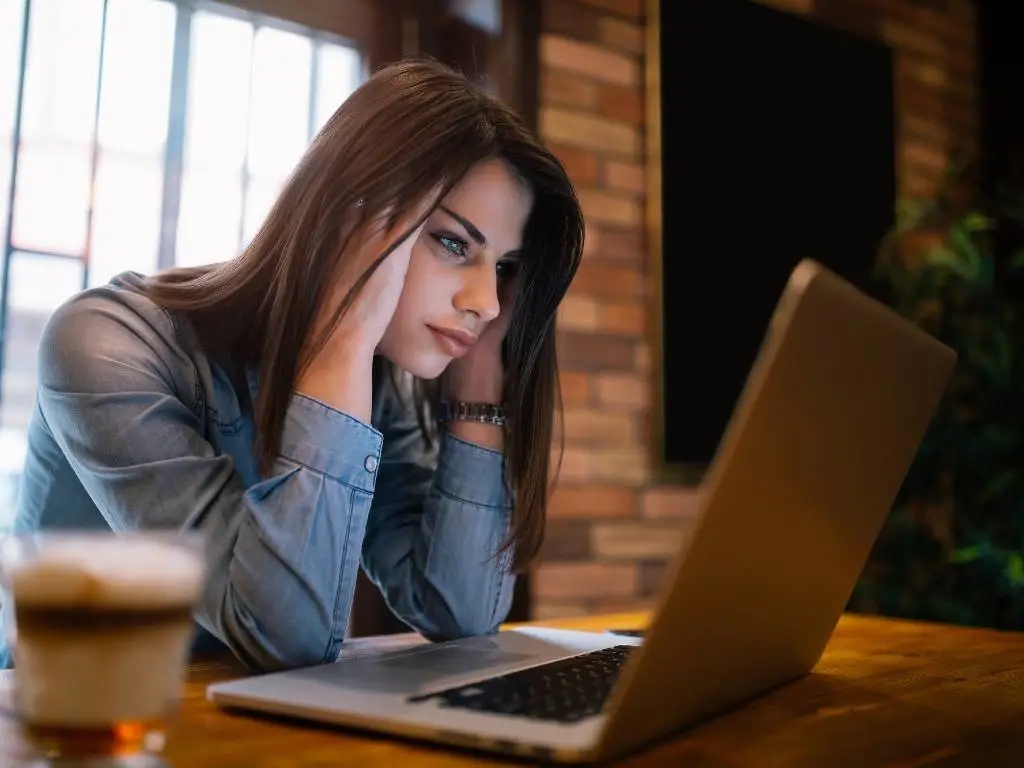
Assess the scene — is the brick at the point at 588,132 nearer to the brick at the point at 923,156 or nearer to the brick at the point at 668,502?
the brick at the point at 668,502

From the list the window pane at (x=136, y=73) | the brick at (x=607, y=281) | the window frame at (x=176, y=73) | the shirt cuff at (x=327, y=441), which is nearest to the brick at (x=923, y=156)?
the brick at (x=607, y=281)

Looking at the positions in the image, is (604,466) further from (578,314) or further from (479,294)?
(479,294)

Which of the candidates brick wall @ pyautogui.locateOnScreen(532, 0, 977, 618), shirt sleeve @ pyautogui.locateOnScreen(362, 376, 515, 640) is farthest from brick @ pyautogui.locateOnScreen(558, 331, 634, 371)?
shirt sleeve @ pyautogui.locateOnScreen(362, 376, 515, 640)

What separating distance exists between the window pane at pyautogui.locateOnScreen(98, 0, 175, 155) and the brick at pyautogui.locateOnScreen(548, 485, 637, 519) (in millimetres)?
1193

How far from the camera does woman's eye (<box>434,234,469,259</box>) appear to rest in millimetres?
1108

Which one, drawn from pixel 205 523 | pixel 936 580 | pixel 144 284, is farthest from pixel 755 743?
pixel 936 580

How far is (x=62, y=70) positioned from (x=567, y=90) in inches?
44.3

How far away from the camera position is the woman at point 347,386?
34.7 inches

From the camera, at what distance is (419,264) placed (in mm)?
1101

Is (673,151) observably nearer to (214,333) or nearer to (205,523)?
(214,333)

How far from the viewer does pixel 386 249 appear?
38.1 inches

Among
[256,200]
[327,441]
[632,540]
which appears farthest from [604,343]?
[327,441]

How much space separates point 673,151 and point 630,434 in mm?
715

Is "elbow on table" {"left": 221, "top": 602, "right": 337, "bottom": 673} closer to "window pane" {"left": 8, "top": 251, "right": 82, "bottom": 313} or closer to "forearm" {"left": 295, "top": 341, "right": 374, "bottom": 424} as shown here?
"forearm" {"left": 295, "top": 341, "right": 374, "bottom": 424}
